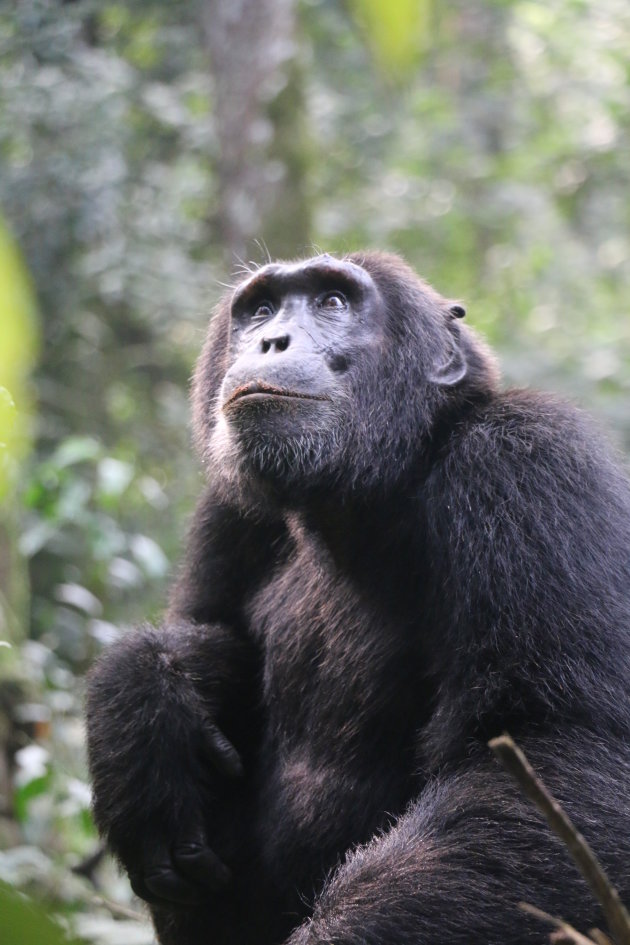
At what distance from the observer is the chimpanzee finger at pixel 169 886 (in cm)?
396

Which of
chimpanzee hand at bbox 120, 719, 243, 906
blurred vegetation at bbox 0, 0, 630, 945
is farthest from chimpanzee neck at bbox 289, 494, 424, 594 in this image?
blurred vegetation at bbox 0, 0, 630, 945

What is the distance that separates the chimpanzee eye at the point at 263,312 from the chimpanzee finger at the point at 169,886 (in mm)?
2165

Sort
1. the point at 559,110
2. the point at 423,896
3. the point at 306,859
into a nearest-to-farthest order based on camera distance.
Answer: the point at 423,896 < the point at 306,859 < the point at 559,110

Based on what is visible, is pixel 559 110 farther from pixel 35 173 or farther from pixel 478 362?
pixel 478 362

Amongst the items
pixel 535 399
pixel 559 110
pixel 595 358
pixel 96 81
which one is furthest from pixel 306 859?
pixel 559 110

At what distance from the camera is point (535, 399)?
4.06 meters

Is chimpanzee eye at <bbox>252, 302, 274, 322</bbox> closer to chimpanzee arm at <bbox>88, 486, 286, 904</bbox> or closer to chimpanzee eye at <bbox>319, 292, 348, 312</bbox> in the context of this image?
chimpanzee eye at <bbox>319, 292, 348, 312</bbox>

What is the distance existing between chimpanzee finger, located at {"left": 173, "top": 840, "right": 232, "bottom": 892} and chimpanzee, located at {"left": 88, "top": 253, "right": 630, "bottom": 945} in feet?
0.03

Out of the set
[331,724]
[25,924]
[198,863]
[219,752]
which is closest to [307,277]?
[331,724]

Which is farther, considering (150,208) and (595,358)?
(595,358)

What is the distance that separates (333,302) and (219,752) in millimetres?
1840

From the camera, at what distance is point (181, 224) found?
434 inches

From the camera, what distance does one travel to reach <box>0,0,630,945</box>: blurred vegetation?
20.9ft

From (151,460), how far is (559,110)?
29.3ft
